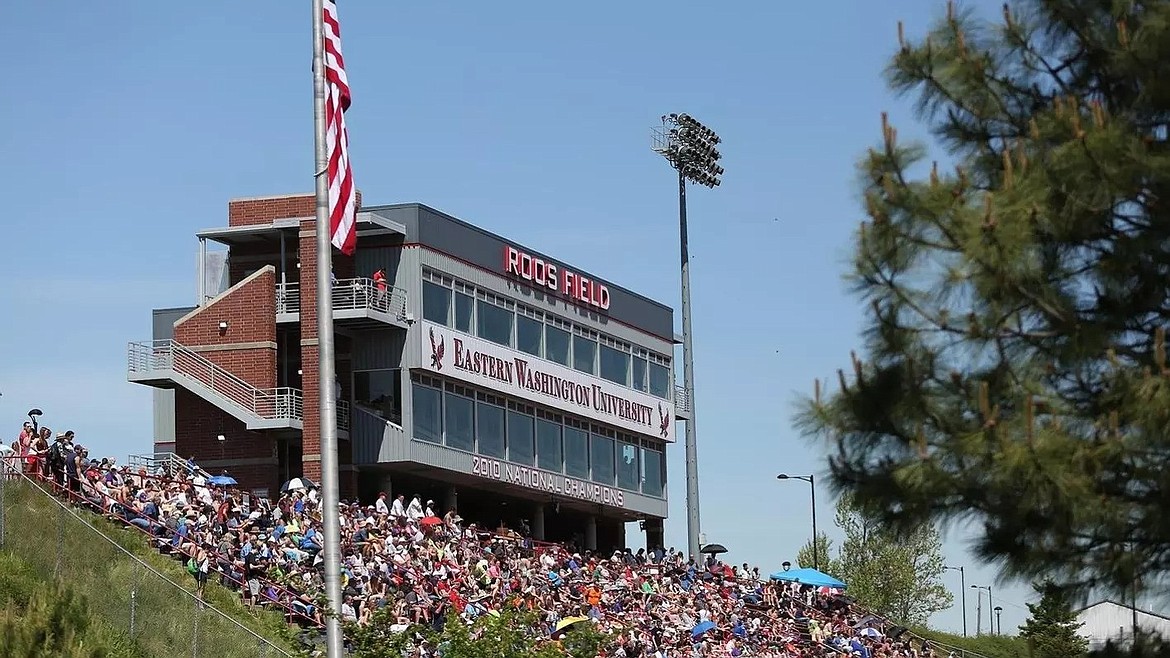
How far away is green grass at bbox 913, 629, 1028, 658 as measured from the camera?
6981cm

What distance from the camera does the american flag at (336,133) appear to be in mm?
22062

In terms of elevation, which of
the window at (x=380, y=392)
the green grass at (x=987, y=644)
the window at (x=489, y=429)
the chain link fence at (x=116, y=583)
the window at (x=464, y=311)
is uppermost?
the window at (x=464, y=311)

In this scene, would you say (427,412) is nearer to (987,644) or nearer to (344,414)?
(344,414)

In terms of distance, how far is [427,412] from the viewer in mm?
47219

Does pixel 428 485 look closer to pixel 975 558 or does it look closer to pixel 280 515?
pixel 280 515

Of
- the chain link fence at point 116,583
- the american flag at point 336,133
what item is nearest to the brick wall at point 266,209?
the chain link fence at point 116,583

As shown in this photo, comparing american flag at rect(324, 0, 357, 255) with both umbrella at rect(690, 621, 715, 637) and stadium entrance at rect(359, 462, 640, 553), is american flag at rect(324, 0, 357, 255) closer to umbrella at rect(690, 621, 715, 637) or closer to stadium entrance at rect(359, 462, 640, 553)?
umbrella at rect(690, 621, 715, 637)

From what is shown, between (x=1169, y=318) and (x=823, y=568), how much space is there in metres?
70.6

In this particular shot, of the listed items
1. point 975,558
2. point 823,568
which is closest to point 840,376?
point 975,558

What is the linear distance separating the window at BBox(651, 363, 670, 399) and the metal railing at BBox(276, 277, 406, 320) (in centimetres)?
1533

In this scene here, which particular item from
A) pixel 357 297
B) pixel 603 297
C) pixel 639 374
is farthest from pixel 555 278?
pixel 357 297

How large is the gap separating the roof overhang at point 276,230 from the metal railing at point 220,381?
3.22 meters

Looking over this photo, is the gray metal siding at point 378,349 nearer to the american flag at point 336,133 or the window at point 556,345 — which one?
the window at point 556,345

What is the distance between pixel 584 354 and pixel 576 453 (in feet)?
9.81
